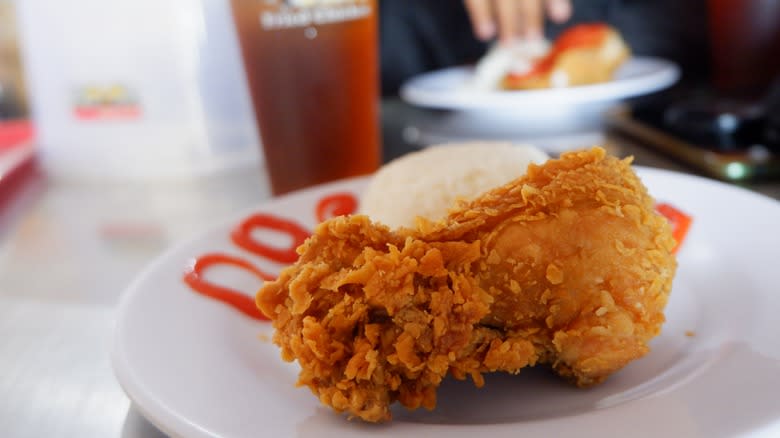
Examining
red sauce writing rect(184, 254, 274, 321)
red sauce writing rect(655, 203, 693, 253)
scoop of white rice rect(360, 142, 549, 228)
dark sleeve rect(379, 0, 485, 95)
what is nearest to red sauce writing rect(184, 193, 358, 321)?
red sauce writing rect(184, 254, 274, 321)

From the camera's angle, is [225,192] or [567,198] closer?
[567,198]

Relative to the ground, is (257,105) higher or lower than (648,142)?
higher

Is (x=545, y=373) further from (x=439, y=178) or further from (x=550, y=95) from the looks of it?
(x=550, y=95)

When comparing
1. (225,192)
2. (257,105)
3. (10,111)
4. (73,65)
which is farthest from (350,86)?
(10,111)

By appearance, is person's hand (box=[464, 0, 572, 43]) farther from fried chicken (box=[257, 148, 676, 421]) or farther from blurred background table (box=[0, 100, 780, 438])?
fried chicken (box=[257, 148, 676, 421])

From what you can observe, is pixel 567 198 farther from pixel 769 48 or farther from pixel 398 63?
pixel 398 63

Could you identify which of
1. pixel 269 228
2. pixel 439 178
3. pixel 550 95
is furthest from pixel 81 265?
pixel 550 95
